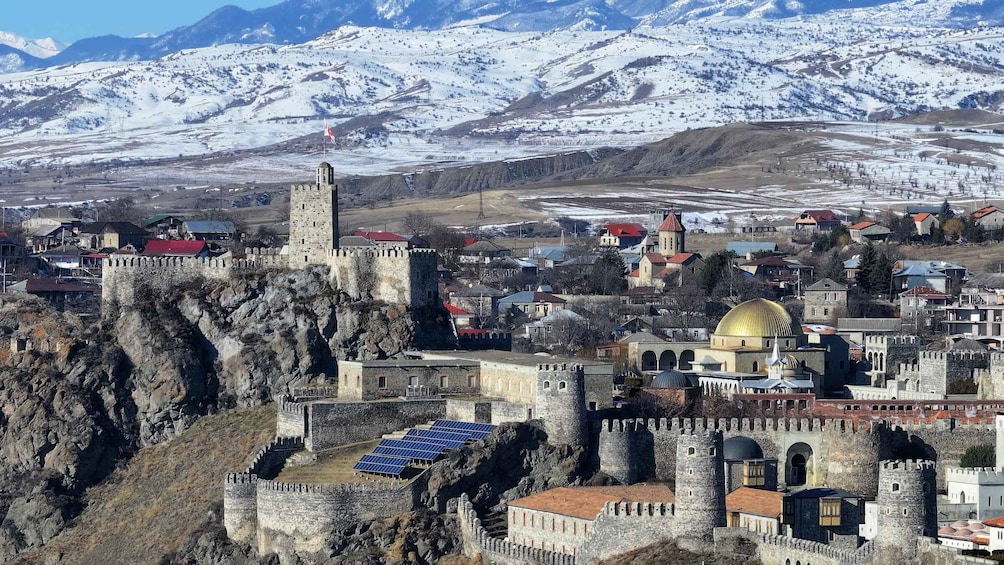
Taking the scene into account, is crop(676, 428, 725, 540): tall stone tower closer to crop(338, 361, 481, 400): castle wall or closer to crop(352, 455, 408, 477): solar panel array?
crop(352, 455, 408, 477): solar panel array

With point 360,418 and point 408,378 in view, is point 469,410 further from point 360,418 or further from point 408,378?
point 408,378

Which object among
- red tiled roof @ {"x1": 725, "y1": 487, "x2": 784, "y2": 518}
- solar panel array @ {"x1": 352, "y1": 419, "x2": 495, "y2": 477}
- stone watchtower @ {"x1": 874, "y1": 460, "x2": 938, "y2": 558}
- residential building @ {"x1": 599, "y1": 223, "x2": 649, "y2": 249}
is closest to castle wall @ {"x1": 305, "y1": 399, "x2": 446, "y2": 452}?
solar panel array @ {"x1": 352, "y1": 419, "x2": 495, "y2": 477}

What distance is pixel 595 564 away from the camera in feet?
198

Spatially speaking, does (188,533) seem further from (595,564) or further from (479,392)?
(595,564)

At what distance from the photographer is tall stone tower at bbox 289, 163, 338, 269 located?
88062 mm

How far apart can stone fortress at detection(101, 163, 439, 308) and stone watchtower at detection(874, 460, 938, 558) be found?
105ft

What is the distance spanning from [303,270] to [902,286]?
47.5m

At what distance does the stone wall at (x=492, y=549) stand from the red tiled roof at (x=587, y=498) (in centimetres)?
125

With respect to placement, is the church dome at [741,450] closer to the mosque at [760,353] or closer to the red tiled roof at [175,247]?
the mosque at [760,353]

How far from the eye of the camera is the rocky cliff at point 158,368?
82.9m

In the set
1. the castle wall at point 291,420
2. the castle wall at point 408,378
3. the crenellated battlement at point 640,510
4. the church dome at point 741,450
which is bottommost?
the crenellated battlement at point 640,510

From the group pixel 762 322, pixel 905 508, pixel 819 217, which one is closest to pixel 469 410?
pixel 762 322

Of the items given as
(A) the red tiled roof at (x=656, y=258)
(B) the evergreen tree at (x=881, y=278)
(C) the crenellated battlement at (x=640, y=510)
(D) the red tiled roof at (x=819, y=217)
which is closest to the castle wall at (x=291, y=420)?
(C) the crenellated battlement at (x=640, y=510)

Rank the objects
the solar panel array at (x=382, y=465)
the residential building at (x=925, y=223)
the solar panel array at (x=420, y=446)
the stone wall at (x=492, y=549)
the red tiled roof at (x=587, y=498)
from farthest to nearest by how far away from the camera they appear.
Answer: the residential building at (x=925, y=223), the solar panel array at (x=420, y=446), the solar panel array at (x=382, y=465), the red tiled roof at (x=587, y=498), the stone wall at (x=492, y=549)
